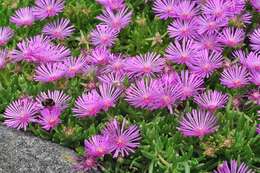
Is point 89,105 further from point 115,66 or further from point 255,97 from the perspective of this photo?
point 255,97

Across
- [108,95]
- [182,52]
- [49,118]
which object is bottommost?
[49,118]

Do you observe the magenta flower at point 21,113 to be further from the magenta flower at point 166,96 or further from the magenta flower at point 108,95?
the magenta flower at point 166,96

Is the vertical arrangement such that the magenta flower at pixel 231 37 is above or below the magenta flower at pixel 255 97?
above

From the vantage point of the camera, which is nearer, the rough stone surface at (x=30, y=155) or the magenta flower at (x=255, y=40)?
the rough stone surface at (x=30, y=155)

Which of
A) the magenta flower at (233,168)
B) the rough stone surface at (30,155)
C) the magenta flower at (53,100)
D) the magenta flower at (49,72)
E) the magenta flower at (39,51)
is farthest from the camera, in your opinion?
the magenta flower at (39,51)

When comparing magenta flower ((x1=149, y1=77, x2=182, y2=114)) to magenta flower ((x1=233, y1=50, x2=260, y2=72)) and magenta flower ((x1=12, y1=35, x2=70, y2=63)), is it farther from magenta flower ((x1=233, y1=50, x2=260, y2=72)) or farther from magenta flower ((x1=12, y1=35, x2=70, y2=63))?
magenta flower ((x1=12, y1=35, x2=70, y2=63))

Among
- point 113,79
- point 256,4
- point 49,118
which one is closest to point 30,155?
point 49,118

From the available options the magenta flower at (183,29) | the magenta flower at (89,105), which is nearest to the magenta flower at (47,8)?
the magenta flower at (183,29)
